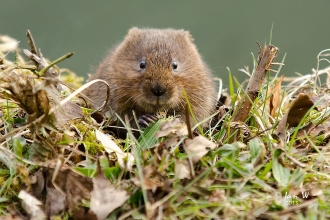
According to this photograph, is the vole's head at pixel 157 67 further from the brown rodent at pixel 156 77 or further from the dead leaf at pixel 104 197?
the dead leaf at pixel 104 197

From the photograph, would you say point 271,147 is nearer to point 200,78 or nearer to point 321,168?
point 321,168

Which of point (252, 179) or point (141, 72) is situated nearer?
point (252, 179)

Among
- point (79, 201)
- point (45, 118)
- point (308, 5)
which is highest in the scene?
point (308, 5)

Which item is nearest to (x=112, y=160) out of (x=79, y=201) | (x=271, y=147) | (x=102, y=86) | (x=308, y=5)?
(x=79, y=201)

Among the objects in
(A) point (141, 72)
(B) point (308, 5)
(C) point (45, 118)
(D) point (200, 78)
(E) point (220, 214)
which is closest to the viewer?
(E) point (220, 214)

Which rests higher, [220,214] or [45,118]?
[45,118]

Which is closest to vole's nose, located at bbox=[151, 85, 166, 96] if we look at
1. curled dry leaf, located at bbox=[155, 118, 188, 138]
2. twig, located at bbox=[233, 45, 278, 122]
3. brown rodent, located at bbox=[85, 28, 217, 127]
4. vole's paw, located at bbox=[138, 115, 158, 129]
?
brown rodent, located at bbox=[85, 28, 217, 127]

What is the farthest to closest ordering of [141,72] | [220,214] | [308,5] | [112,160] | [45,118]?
[308,5] → [141,72] → [112,160] → [45,118] → [220,214]

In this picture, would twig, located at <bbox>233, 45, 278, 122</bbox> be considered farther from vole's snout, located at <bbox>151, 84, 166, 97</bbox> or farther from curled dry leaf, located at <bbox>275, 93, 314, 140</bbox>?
vole's snout, located at <bbox>151, 84, 166, 97</bbox>
